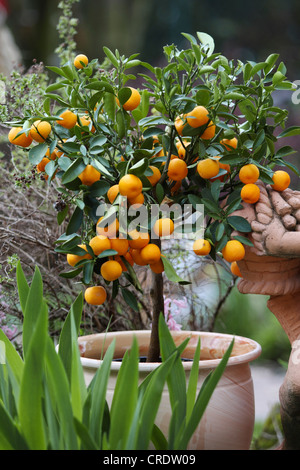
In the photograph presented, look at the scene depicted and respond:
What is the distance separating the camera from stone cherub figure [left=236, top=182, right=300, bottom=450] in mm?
683

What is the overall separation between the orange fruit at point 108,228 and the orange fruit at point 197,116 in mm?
155

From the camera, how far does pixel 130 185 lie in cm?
61

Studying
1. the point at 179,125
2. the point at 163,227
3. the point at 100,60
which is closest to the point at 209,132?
the point at 179,125

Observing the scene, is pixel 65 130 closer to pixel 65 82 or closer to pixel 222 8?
pixel 65 82

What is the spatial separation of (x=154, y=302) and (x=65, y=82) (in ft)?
1.11

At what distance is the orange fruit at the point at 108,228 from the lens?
0.65m

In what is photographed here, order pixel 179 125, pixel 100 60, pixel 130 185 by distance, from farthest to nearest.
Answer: pixel 100 60 → pixel 179 125 → pixel 130 185

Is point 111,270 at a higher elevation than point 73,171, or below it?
below

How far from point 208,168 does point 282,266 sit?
0.61 feet

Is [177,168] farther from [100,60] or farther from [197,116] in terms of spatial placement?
[100,60]

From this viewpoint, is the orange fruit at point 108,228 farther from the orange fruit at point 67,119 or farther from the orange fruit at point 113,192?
the orange fruit at point 67,119

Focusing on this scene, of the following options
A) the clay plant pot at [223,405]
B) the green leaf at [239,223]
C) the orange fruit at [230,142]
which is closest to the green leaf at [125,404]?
the clay plant pot at [223,405]

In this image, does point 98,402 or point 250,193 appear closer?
point 98,402
